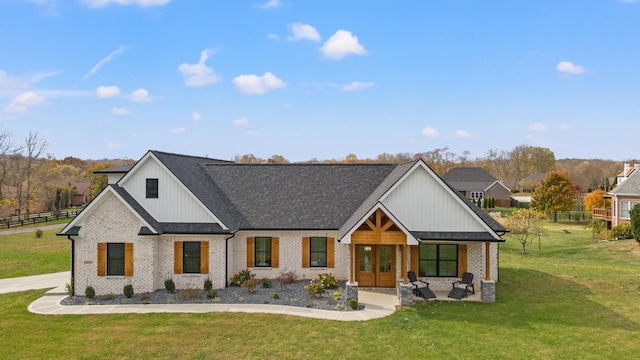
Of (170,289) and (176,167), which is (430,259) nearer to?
(170,289)

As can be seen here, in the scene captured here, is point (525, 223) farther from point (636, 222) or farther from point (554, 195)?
point (554, 195)

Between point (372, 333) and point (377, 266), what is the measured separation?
21.0 ft

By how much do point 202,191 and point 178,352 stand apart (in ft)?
34.3

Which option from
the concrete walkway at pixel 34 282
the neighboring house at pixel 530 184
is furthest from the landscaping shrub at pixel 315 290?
the neighboring house at pixel 530 184

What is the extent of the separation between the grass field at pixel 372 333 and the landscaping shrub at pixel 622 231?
24.5m

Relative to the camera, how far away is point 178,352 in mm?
12523

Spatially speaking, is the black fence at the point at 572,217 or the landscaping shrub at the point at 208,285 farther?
the black fence at the point at 572,217

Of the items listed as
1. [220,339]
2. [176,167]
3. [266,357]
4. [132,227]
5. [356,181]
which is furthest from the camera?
[356,181]

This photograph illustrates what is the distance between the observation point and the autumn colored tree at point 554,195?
55.2 meters

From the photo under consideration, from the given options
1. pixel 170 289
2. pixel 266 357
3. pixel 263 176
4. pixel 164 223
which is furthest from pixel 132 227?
pixel 266 357

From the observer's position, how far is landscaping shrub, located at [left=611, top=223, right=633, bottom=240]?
38.5 m

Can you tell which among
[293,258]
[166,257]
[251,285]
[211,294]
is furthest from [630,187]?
[166,257]

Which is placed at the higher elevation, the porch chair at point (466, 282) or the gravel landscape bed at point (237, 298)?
the porch chair at point (466, 282)

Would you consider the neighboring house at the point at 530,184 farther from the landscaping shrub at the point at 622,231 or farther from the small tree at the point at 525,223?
the small tree at the point at 525,223
